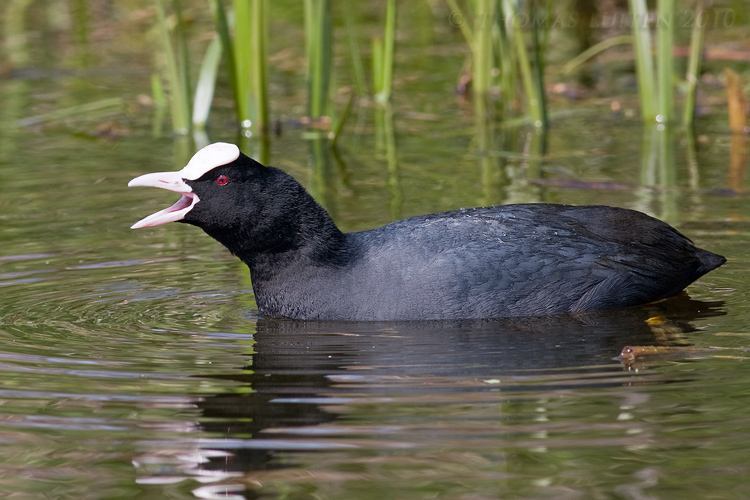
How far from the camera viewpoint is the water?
4.18 m

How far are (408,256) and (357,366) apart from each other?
826 millimetres

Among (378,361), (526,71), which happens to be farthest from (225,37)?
(378,361)

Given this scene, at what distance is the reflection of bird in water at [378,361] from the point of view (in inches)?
182

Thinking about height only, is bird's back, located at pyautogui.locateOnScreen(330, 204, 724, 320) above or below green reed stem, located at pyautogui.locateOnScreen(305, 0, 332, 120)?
below

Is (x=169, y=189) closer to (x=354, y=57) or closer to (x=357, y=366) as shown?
(x=357, y=366)

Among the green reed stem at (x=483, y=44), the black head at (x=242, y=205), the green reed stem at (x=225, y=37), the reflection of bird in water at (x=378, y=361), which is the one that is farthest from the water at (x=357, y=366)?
the green reed stem at (x=483, y=44)

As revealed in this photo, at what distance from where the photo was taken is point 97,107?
1054cm

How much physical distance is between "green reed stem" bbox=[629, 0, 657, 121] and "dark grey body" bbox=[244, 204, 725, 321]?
2.88 meters

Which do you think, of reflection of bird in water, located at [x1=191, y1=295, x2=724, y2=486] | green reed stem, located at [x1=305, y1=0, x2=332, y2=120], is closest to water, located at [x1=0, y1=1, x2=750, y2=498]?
reflection of bird in water, located at [x1=191, y1=295, x2=724, y2=486]

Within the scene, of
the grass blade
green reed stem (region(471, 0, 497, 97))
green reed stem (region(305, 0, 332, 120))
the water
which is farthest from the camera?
the grass blade

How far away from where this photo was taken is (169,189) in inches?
235

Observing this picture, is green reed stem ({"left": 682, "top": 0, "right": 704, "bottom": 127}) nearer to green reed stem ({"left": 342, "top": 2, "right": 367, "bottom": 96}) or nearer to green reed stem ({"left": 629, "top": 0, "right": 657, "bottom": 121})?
green reed stem ({"left": 629, "top": 0, "right": 657, "bottom": 121})

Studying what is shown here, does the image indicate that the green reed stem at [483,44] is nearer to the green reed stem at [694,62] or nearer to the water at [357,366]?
the water at [357,366]

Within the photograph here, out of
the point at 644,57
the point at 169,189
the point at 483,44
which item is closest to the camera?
the point at 169,189
